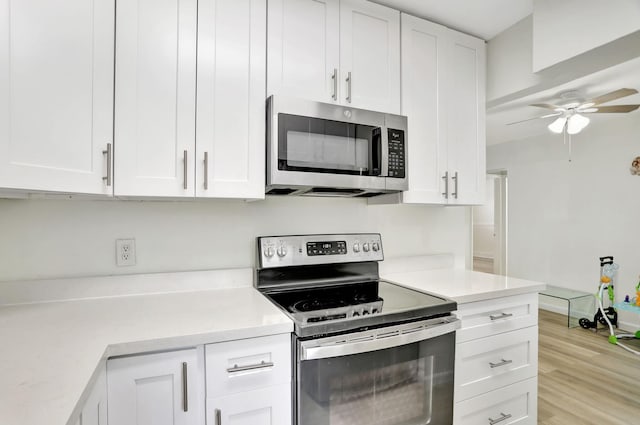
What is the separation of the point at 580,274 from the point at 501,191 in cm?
180

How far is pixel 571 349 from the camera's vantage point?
321 cm

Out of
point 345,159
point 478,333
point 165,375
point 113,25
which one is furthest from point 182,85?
point 478,333

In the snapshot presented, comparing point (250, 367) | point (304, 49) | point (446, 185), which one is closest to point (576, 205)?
point (446, 185)

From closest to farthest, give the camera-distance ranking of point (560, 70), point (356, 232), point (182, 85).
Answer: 1. point (182, 85)
2. point (560, 70)
3. point (356, 232)

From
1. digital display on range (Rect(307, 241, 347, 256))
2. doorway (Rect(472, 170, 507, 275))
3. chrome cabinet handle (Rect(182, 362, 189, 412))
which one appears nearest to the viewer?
chrome cabinet handle (Rect(182, 362, 189, 412))

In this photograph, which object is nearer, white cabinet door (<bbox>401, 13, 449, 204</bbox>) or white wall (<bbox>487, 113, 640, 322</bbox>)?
white cabinet door (<bbox>401, 13, 449, 204</bbox>)

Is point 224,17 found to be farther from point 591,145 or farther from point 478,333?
point 591,145

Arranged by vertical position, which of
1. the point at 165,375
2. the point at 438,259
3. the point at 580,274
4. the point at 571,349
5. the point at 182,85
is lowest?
the point at 571,349

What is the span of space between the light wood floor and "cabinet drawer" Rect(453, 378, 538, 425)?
0.46 m

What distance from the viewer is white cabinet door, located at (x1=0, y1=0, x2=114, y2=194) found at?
3.09ft

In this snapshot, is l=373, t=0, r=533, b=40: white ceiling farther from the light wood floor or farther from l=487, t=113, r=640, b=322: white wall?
l=487, t=113, r=640, b=322: white wall

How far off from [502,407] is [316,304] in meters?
1.13

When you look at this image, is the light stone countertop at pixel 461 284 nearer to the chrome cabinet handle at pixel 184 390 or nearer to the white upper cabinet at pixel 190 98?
the white upper cabinet at pixel 190 98

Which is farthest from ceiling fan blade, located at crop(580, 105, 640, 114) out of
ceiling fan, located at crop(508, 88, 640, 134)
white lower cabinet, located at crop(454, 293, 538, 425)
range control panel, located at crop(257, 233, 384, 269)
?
range control panel, located at crop(257, 233, 384, 269)
